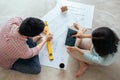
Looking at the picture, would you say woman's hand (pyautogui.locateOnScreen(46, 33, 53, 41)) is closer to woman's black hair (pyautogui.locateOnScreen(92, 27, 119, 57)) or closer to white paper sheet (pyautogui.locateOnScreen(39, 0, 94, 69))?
white paper sheet (pyautogui.locateOnScreen(39, 0, 94, 69))

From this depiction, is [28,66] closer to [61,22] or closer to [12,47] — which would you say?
[12,47]

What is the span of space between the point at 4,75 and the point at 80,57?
0.47 metres

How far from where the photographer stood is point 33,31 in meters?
1.20

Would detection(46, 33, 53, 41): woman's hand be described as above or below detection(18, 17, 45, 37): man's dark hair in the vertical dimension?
below

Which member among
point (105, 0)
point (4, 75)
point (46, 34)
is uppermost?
point (105, 0)

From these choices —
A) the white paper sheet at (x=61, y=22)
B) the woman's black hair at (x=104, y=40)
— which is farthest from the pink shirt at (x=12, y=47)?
the woman's black hair at (x=104, y=40)

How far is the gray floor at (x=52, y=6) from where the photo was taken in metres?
1.33

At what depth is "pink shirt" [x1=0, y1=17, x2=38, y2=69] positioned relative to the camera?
4.01 ft

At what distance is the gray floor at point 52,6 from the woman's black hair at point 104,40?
20cm

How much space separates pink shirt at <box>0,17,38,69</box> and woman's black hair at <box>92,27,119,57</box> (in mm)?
379

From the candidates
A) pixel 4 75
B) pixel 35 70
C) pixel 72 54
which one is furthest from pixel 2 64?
pixel 72 54

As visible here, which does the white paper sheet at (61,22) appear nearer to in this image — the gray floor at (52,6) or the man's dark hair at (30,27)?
the gray floor at (52,6)

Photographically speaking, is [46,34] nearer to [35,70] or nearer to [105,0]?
[35,70]

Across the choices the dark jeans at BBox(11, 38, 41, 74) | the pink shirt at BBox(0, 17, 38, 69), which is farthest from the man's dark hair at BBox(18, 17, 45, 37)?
the dark jeans at BBox(11, 38, 41, 74)
